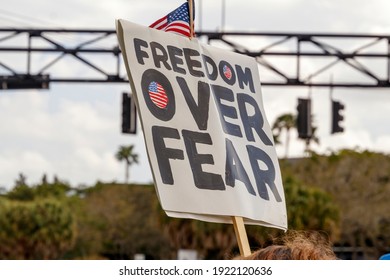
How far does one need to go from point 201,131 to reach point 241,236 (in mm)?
474

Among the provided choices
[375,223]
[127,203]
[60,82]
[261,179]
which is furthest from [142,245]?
[261,179]

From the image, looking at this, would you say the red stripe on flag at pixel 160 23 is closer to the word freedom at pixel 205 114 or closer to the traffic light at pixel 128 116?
the word freedom at pixel 205 114

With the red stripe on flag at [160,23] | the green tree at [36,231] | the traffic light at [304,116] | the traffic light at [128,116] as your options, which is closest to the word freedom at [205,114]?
the red stripe on flag at [160,23]

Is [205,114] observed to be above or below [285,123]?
below

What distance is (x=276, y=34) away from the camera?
25219mm

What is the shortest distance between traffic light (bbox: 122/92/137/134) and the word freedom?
749 inches

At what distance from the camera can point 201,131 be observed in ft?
17.4

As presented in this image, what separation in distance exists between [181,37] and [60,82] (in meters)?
20.6

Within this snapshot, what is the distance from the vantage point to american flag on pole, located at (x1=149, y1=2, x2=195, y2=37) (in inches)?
226

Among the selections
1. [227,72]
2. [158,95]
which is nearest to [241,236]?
[158,95]

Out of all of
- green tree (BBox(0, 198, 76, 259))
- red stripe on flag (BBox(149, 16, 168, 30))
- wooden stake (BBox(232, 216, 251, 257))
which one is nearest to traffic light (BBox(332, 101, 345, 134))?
red stripe on flag (BBox(149, 16, 168, 30))

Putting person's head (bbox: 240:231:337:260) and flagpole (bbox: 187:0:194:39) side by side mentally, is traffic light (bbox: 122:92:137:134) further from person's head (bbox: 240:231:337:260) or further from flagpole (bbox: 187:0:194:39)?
person's head (bbox: 240:231:337:260)

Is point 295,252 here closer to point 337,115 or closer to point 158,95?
point 158,95
